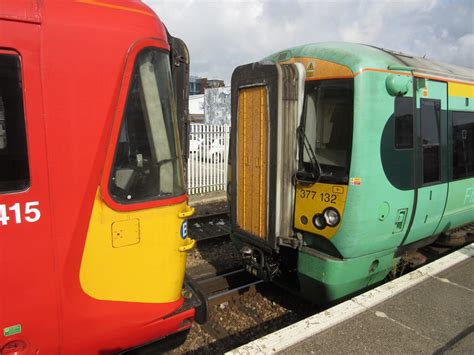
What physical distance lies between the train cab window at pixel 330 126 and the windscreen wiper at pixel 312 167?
0.10ft

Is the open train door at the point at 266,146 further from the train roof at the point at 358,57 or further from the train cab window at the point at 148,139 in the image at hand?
the train cab window at the point at 148,139

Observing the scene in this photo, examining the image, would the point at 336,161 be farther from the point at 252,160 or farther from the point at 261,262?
the point at 261,262

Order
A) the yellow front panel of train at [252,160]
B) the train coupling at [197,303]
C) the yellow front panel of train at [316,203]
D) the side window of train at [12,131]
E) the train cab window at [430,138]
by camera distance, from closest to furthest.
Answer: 1. the side window of train at [12,131]
2. the train coupling at [197,303]
3. the yellow front panel of train at [316,203]
4. the yellow front panel of train at [252,160]
5. the train cab window at [430,138]

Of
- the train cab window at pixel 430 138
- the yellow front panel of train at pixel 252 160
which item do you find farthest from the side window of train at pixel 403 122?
the yellow front panel of train at pixel 252 160

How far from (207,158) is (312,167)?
7.19 m

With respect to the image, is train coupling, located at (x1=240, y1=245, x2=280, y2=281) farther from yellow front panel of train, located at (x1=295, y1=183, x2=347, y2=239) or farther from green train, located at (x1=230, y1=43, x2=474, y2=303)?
yellow front panel of train, located at (x1=295, y1=183, x2=347, y2=239)

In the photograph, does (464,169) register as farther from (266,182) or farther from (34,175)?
(34,175)

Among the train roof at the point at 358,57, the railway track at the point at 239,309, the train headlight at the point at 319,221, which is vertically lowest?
the railway track at the point at 239,309

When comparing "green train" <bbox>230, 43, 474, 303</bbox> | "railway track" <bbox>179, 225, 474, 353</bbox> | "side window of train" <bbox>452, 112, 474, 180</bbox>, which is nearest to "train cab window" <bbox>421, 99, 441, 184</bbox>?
"green train" <bbox>230, 43, 474, 303</bbox>

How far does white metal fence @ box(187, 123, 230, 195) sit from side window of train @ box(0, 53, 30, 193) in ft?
27.8

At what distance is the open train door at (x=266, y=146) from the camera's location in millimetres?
3771

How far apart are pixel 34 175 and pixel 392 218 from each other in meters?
3.31

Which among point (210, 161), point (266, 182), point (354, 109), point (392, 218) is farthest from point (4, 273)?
point (210, 161)

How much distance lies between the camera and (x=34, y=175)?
76.7 inches
